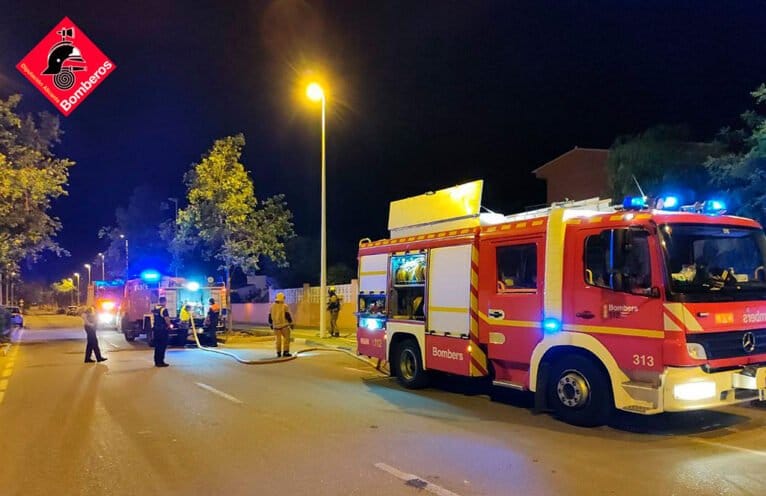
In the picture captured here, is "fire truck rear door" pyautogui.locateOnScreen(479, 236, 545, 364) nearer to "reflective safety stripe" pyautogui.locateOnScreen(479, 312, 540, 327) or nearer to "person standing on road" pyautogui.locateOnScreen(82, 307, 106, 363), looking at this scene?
"reflective safety stripe" pyautogui.locateOnScreen(479, 312, 540, 327)

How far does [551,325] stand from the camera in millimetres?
8078

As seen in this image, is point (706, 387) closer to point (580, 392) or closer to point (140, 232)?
point (580, 392)

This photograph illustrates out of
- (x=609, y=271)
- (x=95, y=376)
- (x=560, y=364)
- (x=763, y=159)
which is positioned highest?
(x=763, y=159)

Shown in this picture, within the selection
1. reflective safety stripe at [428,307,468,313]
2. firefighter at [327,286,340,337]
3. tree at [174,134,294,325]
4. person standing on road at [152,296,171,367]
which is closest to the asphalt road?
reflective safety stripe at [428,307,468,313]

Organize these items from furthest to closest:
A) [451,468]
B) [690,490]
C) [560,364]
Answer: [560,364]
[451,468]
[690,490]

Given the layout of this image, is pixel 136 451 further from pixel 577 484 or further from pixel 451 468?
pixel 577 484

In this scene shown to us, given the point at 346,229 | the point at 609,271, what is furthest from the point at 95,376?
the point at 346,229

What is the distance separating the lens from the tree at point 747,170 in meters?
10.7

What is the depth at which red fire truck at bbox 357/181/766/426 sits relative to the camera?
22.7 feet

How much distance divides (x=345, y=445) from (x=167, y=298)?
1643 cm

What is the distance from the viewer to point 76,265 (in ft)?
315

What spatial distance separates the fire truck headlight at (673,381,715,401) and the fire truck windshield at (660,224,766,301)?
3.09 ft

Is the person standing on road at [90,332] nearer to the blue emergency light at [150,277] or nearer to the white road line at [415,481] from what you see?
the blue emergency light at [150,277]

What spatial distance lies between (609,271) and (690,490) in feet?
9.03
